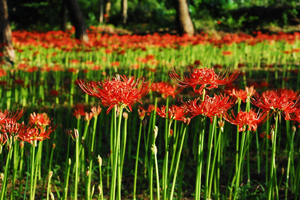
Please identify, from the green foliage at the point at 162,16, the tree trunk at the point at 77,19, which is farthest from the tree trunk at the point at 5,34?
the green foliage at the point at 162,16

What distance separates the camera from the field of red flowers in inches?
67.7

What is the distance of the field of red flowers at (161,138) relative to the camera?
67.7 inches

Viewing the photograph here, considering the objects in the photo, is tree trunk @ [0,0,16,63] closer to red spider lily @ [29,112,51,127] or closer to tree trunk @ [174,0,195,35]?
tree trunk @ [174,0,195,35]

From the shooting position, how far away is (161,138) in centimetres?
431

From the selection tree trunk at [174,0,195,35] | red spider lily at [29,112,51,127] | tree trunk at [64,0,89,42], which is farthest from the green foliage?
red spider lily at [29,112,51,127]

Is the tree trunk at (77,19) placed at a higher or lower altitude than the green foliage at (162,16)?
lower

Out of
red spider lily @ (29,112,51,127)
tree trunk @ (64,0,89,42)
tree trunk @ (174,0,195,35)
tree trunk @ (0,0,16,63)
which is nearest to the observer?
red spider lily @ (29,112,51,127)

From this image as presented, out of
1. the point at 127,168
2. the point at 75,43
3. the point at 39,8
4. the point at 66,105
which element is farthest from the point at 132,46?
the point at 39,8

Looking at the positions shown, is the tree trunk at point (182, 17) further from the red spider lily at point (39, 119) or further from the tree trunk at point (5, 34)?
the red spider lily at point (39, 119)

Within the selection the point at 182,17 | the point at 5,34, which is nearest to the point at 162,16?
the point at 182,17

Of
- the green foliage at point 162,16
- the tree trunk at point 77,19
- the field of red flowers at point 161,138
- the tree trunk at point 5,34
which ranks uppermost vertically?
the green foliage at point 162,16

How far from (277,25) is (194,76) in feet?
53.5

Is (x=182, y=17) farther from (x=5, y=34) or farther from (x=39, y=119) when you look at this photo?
(x=39, y=119)

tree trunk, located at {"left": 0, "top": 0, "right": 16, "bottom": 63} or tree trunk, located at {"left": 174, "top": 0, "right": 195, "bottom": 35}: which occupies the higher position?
tree trunk, located at {"left": 174, "top": 0, "right": 195, "bottom": 35}
